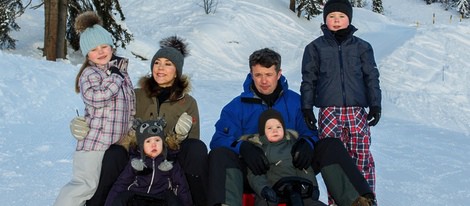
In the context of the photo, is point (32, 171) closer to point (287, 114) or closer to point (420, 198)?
point (287, 114)

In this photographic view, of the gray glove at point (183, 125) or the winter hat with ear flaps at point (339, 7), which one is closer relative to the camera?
the gray glove at point (183, 125)

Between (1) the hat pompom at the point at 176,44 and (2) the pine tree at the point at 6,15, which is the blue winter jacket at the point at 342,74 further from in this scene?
(2) the pine tree at the point at 6,15

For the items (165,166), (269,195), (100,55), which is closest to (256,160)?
(269,195)

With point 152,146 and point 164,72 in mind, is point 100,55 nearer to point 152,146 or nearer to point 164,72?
point 164,72

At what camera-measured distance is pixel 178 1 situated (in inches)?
1052

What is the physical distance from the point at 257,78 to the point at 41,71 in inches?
262

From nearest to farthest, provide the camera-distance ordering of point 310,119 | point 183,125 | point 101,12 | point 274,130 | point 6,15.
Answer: point 274,130 → point 183,125 → point 310,119 → point 6,15 → point 101,12

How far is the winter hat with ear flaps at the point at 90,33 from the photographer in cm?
396

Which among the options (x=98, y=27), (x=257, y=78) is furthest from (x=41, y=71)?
(x=257, y=78)

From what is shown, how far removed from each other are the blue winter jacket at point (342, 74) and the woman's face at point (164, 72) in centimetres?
104

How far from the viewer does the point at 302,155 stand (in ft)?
11.2

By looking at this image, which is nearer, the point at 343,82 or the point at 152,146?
the point at 152,146

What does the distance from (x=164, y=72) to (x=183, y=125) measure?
56 centimetres

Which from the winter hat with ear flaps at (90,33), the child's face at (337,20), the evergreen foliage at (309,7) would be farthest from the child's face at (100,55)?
the evergreen foliage at (309,7)
